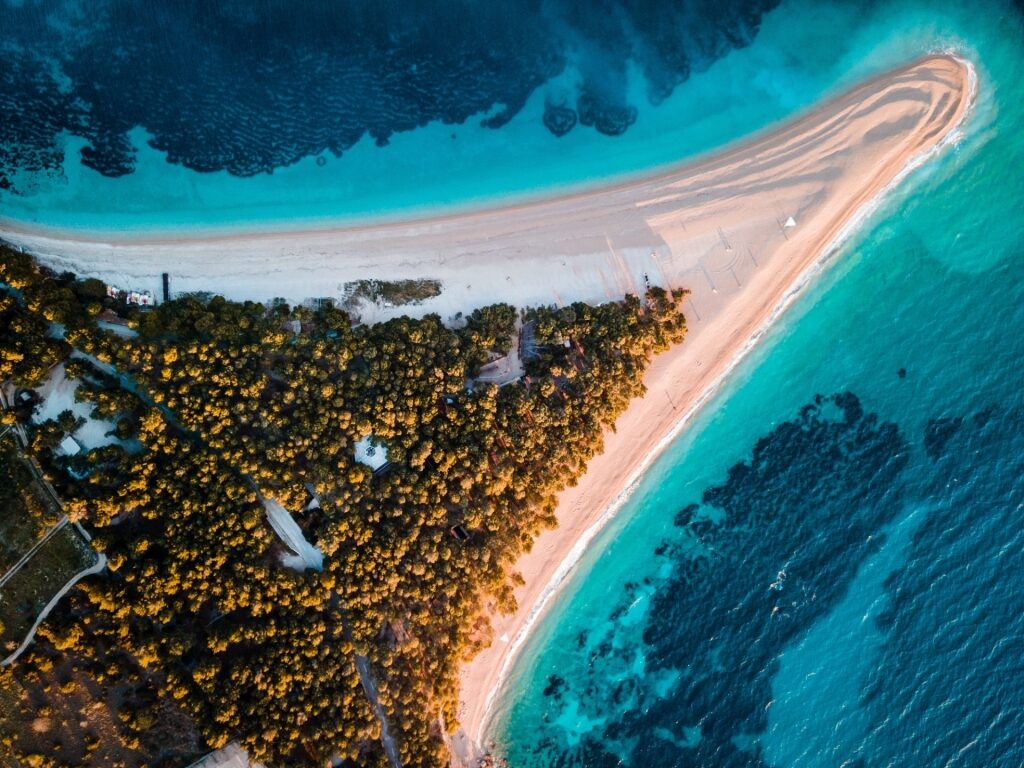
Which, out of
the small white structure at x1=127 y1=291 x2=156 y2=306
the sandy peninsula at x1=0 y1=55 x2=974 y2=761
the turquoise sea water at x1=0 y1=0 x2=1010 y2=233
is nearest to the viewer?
the small white structure at x1=127 y1=291 x2=156 y2=306

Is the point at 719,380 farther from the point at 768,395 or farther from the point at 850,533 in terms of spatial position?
the point at 850,533

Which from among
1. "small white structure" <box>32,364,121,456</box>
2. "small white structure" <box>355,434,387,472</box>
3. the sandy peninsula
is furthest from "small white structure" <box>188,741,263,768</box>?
"small white structure" <box>32,364,121,456</box>

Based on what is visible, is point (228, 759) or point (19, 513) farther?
point (19, 513)

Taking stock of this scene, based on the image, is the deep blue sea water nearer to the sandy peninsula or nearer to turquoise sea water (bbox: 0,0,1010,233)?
turquoise sea water (bbox: 0,0,1010,233)

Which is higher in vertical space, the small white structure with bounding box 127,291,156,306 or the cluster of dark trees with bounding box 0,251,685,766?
the small white structure with bounding box 127,291,156,306

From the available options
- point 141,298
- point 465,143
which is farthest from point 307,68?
point 141,298

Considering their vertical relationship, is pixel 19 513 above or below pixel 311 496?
above

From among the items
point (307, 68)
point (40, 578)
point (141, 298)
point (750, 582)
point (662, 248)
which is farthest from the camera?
point (750, 582)

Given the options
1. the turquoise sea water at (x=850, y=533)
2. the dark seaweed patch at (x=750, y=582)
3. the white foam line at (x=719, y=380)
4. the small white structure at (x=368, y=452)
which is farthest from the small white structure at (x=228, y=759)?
the dark seaweed patch at (x=750, y=582)
